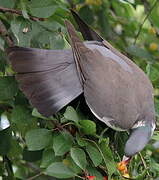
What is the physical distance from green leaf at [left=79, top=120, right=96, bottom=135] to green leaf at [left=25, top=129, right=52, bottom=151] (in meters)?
0.14

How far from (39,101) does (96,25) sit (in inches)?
59.0

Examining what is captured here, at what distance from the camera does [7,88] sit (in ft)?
8.04

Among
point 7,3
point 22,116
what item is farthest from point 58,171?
point 7,3

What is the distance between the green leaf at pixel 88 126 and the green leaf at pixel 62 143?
7 centimetres

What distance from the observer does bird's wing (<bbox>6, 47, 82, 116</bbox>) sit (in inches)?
94.0

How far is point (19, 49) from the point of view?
2434mm

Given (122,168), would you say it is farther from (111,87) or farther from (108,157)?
(111,87)

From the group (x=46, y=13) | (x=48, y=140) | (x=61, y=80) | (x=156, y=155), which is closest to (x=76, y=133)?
(x=48, y=140)

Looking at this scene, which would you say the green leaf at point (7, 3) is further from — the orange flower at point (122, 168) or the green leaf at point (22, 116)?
the orange flower at point (122, 168)

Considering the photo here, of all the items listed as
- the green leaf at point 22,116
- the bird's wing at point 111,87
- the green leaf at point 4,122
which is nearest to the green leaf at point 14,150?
the green leaf at point 4,122

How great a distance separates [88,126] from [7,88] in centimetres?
44

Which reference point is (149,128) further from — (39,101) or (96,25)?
(96,25)

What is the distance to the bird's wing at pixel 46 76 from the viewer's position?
2.39 meters

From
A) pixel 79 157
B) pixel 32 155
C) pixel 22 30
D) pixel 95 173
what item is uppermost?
pixel 22 30
